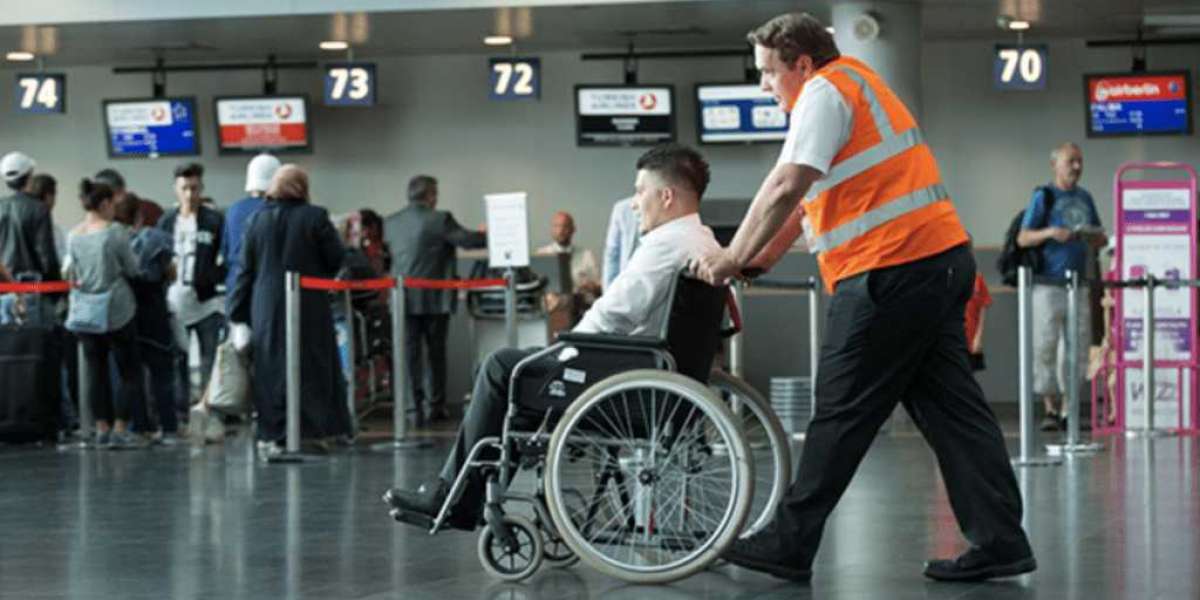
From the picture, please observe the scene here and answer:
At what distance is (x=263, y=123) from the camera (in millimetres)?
Answer: 18312

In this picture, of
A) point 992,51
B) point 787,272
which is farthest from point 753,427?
point 992,51

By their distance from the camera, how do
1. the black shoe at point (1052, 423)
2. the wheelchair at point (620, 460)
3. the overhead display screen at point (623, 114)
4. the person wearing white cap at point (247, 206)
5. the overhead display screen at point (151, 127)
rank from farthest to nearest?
the overhead display screen at point (151, 127) → the overhead display screen at point (623, 114) → the black shoe at point (1052, 423) → the person wearing white cap at point (247, 206) → the wheelchair at point (620, 460)

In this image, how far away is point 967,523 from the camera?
600cm

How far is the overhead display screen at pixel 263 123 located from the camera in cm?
1825

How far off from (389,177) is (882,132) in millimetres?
13065

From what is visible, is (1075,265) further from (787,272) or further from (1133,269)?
(787,272)

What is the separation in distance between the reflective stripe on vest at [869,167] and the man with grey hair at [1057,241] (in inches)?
289

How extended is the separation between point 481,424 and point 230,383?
5.95m

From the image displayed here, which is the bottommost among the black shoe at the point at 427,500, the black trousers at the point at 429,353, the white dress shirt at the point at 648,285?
the black trousers at the point at 429,353

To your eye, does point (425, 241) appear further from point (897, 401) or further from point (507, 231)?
point (897, 401)

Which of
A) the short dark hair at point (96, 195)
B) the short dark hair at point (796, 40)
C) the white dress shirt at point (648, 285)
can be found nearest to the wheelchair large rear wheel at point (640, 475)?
the white dress shirt at point (648, 285)

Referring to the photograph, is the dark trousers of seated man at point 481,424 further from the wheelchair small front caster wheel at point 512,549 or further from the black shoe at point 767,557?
the black shoe at point 767,557

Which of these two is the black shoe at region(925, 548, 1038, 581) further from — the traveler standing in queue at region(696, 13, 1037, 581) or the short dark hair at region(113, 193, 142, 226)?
the short dark hair at region(113, 193, 142, 226)

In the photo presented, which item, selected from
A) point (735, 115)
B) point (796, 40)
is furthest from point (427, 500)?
point (735, 115)
